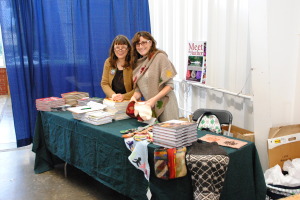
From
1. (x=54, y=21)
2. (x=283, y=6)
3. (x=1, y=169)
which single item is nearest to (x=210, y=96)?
(x=283, y=6)

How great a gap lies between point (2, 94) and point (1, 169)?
597 cm

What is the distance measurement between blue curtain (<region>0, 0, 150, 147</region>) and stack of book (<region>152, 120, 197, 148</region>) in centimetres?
250

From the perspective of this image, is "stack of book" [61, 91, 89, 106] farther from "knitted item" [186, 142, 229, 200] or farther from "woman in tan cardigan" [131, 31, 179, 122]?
"knitted item" [186, 142, 229, 200]

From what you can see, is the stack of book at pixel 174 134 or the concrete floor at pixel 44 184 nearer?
the stack of book at pixel 174 134

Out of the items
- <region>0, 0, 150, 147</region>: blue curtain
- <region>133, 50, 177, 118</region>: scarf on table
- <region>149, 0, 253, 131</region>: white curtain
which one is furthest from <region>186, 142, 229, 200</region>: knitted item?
<region>0, 0, 150, 147</region>: blue curtain

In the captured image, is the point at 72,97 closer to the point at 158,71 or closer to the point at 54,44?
the point at 54,44

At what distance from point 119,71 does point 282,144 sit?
1.68 metres

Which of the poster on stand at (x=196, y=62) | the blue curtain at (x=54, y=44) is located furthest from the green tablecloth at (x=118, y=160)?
the poster on stand at (x=196, y=62)

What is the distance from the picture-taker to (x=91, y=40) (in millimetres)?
4078

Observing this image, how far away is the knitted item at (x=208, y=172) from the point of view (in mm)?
1631

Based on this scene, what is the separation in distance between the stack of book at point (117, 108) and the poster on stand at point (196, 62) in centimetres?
116

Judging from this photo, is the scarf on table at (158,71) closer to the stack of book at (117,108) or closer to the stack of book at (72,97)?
the stack of book at (117,108)

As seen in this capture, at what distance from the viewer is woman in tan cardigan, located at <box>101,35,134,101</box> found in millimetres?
2859

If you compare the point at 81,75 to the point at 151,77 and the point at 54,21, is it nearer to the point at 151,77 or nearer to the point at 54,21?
the point at 54,21
